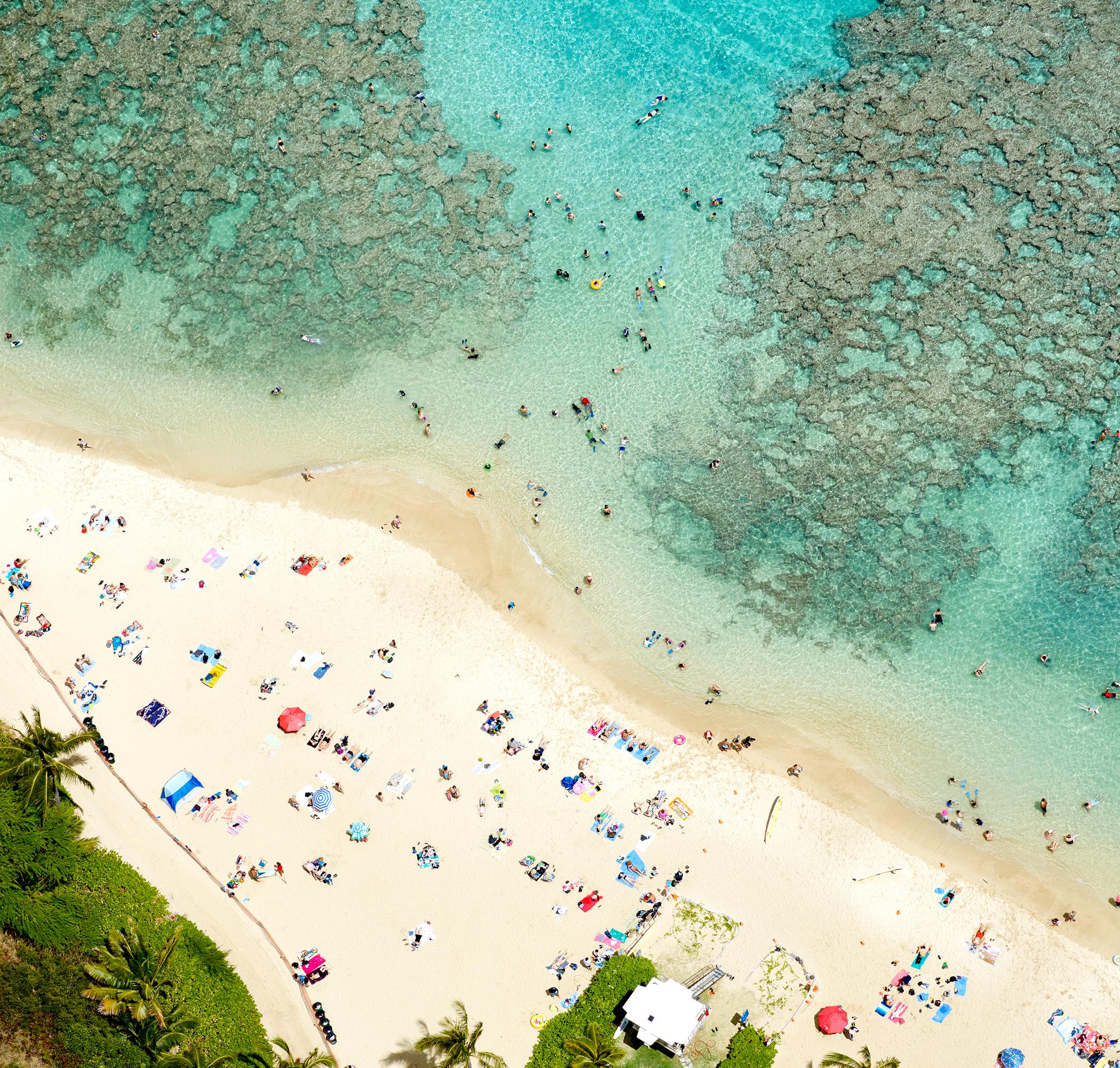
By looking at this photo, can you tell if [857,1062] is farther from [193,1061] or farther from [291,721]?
[291,721]

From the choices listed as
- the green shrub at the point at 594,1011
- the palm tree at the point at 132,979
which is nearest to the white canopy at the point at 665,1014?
the green shrub at the point at 594,1011

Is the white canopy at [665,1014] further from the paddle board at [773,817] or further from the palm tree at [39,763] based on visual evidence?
the palm tree at [39,763]

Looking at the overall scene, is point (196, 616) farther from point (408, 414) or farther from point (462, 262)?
point (462, 262)

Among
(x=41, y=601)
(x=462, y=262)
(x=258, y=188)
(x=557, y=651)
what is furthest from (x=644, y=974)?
(x=258, y=188)

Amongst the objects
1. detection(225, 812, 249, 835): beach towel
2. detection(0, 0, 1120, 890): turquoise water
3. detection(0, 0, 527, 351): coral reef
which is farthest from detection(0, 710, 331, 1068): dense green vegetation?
detection(0, 0, 527, 351): coral reef

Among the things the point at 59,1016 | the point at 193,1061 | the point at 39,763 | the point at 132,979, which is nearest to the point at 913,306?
the point at 39,763

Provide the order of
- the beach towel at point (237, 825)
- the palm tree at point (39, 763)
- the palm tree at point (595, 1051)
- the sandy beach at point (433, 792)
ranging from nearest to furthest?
the palm tree at point (595, 1051) → the palm tree at point (39, 763) → the sandy beach at point (433, 792) → the beach towel at point (237, 825)
